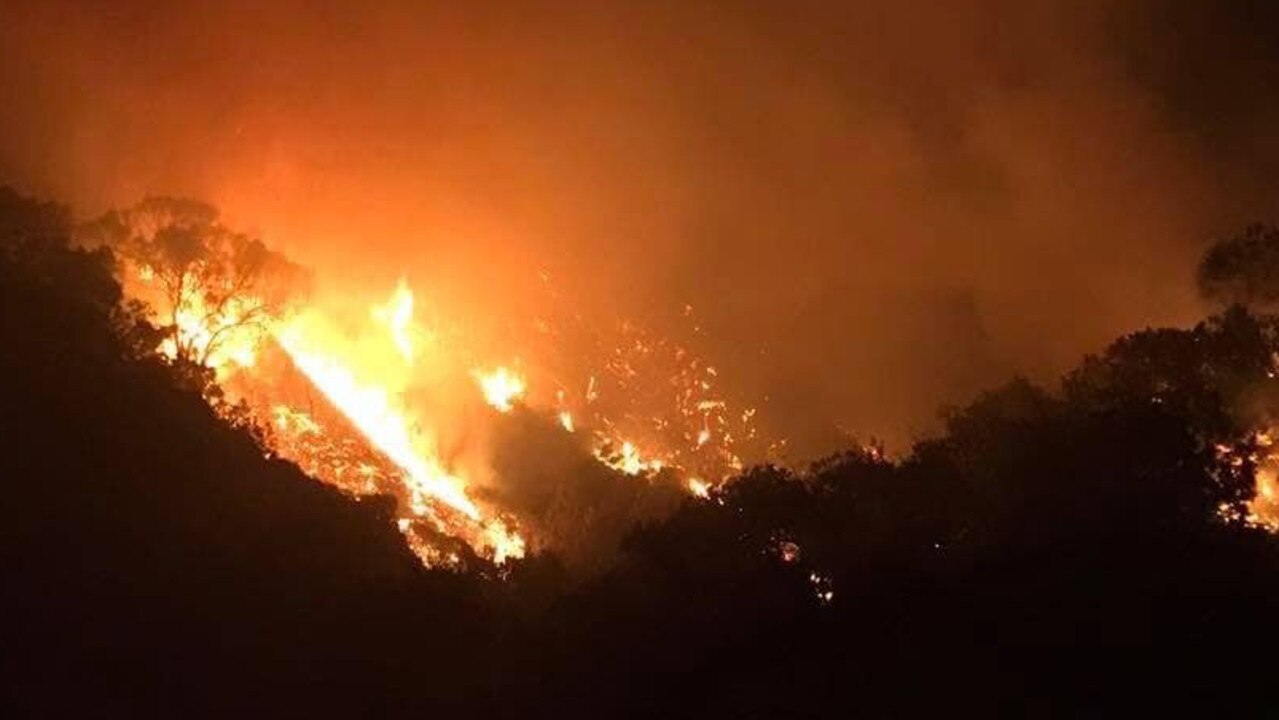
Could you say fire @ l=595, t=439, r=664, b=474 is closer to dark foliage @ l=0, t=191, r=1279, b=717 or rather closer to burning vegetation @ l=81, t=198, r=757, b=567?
burning vegetation @ l=81, t=198, r=757, b=567

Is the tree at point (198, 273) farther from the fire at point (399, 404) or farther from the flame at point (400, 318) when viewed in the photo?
the flame at point (400, 318)

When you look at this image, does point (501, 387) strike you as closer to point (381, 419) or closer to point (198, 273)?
point (381, 419)

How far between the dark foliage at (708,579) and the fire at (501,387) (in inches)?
1616

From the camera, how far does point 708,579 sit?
105 ft

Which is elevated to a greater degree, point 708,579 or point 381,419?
point 381,419

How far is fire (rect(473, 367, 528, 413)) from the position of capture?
3130 inches

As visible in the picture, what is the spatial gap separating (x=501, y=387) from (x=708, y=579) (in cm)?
5132

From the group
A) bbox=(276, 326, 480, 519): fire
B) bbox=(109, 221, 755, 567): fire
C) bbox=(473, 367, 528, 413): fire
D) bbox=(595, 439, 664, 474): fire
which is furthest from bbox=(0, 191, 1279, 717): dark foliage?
bbox=(595, 439, 664, 474): fire

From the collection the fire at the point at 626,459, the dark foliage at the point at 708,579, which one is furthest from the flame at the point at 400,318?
the dark foliage at the point at 708,579

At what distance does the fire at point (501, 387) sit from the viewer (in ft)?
261

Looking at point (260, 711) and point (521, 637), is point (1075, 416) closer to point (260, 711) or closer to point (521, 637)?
point (521, 637)

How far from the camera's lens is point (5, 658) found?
85.1 feet

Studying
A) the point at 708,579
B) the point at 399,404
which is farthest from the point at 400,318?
the point at 708,579

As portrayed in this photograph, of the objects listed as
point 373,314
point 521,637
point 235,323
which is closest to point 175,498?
point 521,637
